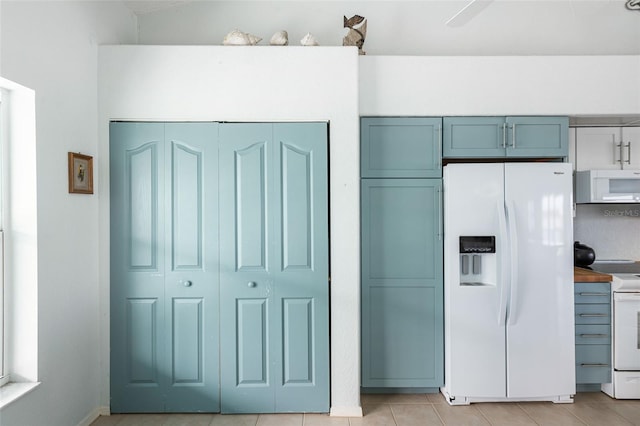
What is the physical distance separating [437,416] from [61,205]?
273cm

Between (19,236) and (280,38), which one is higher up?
(280,38)

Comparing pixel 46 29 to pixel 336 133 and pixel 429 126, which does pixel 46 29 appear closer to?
pixel 336 133

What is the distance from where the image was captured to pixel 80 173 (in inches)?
107

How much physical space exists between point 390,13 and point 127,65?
2.11 m

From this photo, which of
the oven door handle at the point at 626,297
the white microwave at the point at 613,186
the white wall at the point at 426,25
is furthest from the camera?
the white wall at the point at 426,25

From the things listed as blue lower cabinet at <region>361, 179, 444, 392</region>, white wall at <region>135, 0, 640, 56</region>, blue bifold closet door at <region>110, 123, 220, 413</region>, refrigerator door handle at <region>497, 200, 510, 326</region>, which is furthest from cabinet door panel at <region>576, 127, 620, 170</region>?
blue bifold closet door at <region>110, 123, 220, 413</region>

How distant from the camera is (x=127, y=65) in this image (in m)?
2.95

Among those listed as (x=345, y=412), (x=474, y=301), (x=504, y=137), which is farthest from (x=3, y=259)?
(x=504, y=137)

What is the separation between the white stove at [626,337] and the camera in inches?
125

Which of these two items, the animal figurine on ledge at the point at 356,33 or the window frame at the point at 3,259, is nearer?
the window frame at the point at 3,259

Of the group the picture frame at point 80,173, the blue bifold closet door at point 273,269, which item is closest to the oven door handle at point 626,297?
the blue bifold closet door at point 273,269

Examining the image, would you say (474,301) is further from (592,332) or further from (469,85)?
(469,85)

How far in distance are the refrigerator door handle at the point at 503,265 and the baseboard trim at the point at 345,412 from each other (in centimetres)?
117

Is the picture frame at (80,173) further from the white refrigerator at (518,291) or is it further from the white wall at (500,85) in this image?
the white refrigerator at (518,291)
